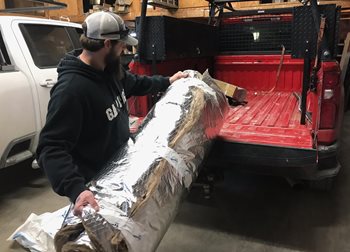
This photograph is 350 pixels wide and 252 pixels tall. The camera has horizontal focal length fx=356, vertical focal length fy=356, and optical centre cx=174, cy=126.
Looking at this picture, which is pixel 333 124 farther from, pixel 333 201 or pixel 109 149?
pixel 109 149

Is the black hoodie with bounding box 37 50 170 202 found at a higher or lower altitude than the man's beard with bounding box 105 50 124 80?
lower

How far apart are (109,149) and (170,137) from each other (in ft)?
1.19

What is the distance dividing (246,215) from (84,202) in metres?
1.88

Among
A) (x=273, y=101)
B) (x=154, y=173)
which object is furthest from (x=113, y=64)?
(x=273, y=101)

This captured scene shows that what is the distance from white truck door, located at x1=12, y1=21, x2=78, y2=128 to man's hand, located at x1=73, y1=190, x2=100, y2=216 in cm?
234

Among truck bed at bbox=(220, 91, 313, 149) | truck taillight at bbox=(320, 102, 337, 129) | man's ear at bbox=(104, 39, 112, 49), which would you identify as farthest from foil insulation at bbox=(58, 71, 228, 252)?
truck taillight at bbox=(320, 102, 337, 129)

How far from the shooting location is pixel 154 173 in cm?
181

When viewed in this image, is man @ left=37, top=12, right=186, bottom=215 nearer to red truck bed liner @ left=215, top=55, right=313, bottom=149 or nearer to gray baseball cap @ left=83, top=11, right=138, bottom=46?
gray baseball cap @ left=83, top=11, right=138, bottom=46

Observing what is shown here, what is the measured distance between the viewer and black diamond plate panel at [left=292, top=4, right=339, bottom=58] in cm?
289

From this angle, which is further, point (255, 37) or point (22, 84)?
point (255, 37)

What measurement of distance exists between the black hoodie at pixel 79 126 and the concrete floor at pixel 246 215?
1.06 meters

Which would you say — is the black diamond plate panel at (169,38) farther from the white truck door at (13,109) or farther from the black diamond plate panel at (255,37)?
the white truck door at (13,109)

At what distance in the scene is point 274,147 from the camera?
2.46 meters

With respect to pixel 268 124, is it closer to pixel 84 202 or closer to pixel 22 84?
pixel 84 202
